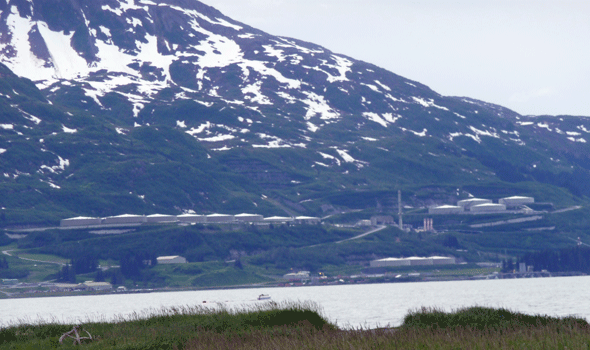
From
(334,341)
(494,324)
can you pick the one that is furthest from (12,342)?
Result: (494,324)

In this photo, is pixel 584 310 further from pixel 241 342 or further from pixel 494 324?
pixel 241 342

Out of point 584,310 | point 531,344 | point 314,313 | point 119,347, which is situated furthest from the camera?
point 584,310

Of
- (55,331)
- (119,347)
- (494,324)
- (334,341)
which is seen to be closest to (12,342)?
(55,331)

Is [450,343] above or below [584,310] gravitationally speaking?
above

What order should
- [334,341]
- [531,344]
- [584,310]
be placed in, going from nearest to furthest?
[531,344], [334,341], [584,310]

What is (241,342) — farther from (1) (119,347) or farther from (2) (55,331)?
(2) (55,331)

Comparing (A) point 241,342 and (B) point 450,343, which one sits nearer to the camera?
(B) point 450,343
